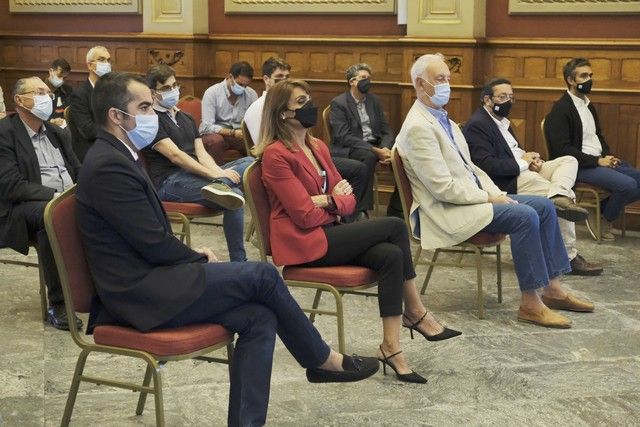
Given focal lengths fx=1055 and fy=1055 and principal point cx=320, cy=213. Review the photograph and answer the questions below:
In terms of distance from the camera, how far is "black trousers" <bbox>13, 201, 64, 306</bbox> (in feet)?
16.3

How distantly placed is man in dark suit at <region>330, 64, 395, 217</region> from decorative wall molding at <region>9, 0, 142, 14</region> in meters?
2.97

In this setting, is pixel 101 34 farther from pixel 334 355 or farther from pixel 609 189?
pixel 334 355

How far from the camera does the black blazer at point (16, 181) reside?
4.98 metres

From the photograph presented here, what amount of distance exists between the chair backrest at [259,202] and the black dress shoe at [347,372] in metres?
0.70

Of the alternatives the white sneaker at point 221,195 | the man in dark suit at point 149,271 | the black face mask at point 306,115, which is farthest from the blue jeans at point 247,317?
the white sneaker at point 221,195

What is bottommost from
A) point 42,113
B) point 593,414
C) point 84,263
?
point 593,414

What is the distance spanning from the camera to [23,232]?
4.97m

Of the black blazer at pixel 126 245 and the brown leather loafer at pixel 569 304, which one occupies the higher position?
the black blazer at pixel 126 245

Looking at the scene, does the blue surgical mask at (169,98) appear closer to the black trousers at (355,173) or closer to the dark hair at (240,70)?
the black trousers at (355,173)

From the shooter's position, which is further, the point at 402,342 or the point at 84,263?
the point at 402,342

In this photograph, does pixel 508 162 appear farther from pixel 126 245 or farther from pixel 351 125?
pixel 126 245

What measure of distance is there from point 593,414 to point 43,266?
8.59ft

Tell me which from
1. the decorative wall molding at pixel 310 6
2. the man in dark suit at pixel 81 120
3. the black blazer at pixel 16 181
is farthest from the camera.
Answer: the decorative wall molding at pixel 310 6

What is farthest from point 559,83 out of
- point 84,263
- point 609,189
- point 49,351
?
point 84,263
